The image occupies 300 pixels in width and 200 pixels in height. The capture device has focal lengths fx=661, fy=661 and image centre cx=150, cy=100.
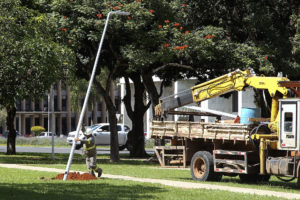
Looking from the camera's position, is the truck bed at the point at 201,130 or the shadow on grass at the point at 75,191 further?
the truck bed at the point at 201,130

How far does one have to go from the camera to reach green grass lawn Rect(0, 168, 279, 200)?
49.3ft

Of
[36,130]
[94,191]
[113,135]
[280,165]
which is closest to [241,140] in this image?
[280,165]

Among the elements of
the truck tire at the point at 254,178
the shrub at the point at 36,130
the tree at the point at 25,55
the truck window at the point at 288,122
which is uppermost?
the tree at the point at 25,55

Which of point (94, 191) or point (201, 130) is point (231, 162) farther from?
point (94, 191)

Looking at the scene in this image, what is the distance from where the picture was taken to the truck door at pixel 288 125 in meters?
17.4

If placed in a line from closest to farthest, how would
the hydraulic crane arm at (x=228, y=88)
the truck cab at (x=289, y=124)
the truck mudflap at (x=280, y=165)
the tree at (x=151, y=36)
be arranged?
1. the truck cab at (x=289, y=124)
2. the truck mudflap at (x=280, y=165)
3. the hydraulic crane arm at (x=228, y=88)
4. the tree at (x=151, y=36)

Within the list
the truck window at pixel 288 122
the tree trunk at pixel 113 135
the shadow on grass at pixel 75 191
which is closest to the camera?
the shadow on grass at pixel 75 191

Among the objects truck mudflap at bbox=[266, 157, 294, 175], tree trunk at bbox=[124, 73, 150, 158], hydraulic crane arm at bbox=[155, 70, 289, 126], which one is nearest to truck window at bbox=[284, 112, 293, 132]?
truck mudflap at bbox=[266, 157, 294, 175]

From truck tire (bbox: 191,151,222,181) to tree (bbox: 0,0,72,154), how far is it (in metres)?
8.36

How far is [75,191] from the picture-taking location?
53.5ft

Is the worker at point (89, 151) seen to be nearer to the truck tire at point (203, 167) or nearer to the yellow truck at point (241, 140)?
the yellow truck at point (241, 140)

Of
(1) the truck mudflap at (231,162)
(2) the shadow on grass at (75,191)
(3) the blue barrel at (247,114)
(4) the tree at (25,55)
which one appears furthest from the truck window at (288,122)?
(4) the tree at (25,55)

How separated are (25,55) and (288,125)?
12168 mm

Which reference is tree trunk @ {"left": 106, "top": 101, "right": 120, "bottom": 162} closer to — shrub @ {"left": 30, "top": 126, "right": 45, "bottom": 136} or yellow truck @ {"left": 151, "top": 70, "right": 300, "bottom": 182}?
yellow truck @ {"left": 151, "top": 70, "right": 300, "bottom": 182}
